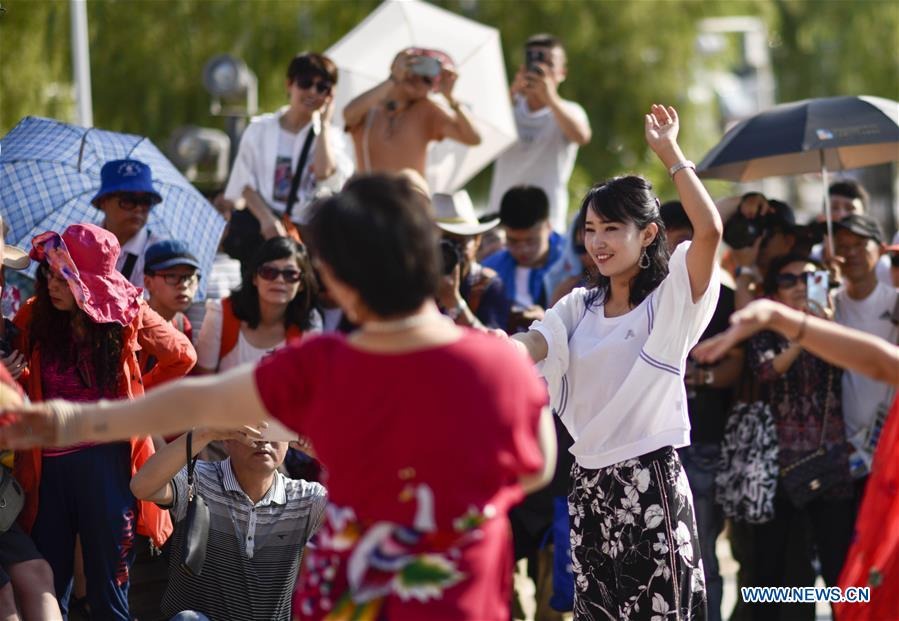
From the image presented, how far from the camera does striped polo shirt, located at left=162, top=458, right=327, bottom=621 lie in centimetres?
514

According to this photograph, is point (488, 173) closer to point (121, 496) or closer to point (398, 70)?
point (398, 70)

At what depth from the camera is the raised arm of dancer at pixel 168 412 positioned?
10.6 feet

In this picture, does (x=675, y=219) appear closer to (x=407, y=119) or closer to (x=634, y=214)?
(x=407, y=119)

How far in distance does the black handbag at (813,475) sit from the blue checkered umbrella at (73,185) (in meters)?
2.84

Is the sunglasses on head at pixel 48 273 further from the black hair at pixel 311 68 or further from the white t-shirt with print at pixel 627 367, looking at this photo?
the black hair at pixel 311 68

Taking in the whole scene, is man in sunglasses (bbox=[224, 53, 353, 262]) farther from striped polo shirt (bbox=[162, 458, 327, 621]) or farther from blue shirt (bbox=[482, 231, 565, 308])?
striped polo shirt (bbox=[162, 458, 327, 621])

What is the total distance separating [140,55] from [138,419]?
14.6 metres

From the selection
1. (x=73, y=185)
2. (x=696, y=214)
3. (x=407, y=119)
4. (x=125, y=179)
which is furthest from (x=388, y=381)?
(x=407, y=119)

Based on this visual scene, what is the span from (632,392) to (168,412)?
1764 millimetres

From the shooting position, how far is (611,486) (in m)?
4.62

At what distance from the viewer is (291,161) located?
7.70 metres

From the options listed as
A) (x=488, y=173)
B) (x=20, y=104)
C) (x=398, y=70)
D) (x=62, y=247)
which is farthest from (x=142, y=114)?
(x=62, y=247)

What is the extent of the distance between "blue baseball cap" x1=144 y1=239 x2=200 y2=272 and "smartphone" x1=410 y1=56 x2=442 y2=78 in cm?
202

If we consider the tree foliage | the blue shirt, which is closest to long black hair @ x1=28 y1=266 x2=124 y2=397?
the blue shirt
